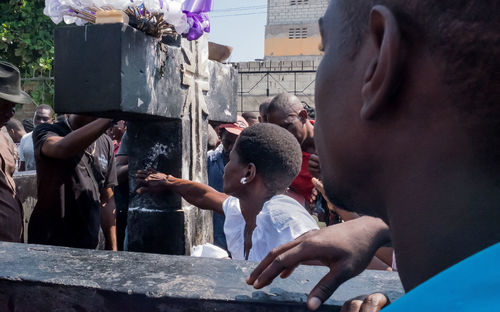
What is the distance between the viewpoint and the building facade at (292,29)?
27891 millimetres

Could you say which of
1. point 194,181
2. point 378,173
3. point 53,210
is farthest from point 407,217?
point 53,210

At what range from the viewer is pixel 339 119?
0.86m

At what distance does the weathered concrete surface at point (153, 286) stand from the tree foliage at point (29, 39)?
40.4 feet

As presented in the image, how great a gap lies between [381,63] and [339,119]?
169 mm

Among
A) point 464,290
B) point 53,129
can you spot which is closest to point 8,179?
point 53,129

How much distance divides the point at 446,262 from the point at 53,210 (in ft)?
9.83

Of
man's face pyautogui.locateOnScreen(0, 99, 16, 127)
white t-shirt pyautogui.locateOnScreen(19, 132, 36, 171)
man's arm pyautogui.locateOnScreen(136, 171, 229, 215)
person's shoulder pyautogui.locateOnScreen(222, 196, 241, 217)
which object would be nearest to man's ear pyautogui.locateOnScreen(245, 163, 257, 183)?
person's shoulder pyautogui.locateOnScreen(222, 196, 241, 217)

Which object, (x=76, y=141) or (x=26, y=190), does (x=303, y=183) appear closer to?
(x=76, y=141)

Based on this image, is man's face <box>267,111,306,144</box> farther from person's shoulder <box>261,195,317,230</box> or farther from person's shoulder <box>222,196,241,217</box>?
person's shoulder <box>261,195,317,230</box>

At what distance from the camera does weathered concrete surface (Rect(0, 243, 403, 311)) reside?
151 cm

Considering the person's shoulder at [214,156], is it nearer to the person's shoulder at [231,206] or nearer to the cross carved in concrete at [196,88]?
the cross carved in concrete at [196,88]

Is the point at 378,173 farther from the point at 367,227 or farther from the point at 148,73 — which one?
the point at 148,73

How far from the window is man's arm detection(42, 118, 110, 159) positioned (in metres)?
26.3

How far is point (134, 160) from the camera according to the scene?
2.94 meters
